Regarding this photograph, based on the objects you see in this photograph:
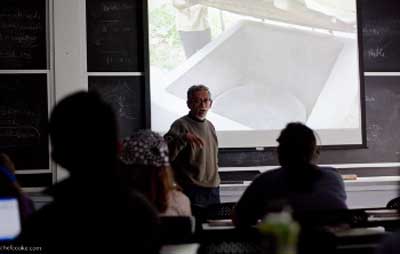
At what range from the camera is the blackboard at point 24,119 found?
16.2 feet

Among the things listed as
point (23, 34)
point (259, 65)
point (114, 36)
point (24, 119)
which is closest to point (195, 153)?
point (259, 65)

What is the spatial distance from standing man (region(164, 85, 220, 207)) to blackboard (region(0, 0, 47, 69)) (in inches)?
59.9

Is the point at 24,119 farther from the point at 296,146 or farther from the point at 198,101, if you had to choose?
the point at 296,146

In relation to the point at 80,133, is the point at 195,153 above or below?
below

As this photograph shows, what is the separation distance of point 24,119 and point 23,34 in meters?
0.75

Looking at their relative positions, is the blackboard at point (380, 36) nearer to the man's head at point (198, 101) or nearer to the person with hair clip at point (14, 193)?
the man's head at point (198, 101)

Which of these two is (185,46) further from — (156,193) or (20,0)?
(156,193)

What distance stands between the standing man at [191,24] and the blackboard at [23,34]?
1.21 metres

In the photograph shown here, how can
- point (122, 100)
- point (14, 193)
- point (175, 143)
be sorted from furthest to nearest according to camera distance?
1. point (122, 100)
2. point (175, 143)
3. point (14, 193)

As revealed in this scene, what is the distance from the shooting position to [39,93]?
4.98 meters

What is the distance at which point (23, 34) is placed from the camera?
16.4 ft

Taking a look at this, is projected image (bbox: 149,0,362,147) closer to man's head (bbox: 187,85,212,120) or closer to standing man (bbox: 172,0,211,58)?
standing man (bbox: 172,0,211,58)

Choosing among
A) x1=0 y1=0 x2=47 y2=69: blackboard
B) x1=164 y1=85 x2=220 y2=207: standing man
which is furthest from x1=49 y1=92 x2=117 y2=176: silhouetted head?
x1=0 y1=0 x2=47 y2=69: blackboard

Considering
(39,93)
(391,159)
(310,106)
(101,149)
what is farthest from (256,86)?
(101,149)
